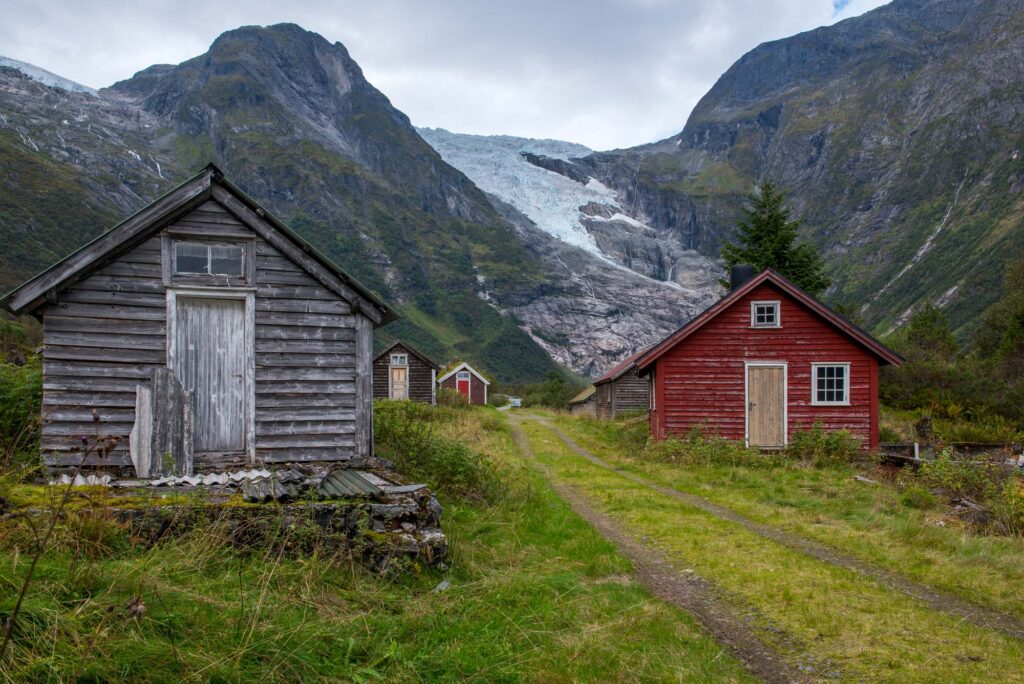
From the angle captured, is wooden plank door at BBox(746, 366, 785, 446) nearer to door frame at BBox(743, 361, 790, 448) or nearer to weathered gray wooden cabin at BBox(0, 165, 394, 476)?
door frame at BBox(743, 361, 790, 448)

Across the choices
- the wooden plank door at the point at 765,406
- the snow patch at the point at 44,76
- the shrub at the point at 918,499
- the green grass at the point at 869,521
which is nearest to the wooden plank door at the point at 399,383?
the green grass at the point at 869,521

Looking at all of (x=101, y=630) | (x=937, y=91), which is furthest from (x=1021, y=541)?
(x=937, y=91)

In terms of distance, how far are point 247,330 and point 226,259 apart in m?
1.25

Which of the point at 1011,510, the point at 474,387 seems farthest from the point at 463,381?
the point at 1011,510

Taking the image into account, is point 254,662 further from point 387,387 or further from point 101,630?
point 387,387

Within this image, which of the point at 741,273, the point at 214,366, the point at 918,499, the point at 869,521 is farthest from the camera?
the point at 741,273

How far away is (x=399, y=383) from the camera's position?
45.3m

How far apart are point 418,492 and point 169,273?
6014 mm

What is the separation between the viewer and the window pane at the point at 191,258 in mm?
10406

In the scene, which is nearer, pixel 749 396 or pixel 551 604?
pixel 551 604

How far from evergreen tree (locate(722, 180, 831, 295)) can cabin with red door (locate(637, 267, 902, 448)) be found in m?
12.5

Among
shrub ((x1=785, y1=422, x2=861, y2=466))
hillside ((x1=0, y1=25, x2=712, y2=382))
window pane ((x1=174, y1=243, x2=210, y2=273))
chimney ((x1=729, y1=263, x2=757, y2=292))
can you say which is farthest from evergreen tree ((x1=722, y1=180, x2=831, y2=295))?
hillside ((x1=0, y1=25, x2=712, y2=382))

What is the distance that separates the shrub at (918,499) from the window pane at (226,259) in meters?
12.8

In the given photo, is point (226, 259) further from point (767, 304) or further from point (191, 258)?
point (767, 304)
